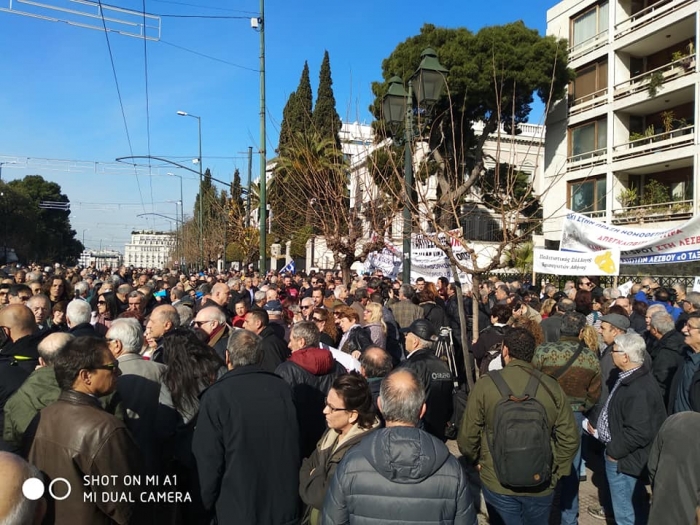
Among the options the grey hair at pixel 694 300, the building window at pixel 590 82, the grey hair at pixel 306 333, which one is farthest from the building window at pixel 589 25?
the grey hair at pixel 306 333

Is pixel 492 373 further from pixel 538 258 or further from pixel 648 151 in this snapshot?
pixel 648 151

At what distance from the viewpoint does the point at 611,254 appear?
11289mm

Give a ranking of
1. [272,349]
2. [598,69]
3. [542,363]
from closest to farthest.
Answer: [542,363] < [272,349] < [598,69]

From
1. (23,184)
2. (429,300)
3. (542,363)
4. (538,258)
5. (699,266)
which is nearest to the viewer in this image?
(542,363)

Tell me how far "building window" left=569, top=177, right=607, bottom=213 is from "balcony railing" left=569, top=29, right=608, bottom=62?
5.53m

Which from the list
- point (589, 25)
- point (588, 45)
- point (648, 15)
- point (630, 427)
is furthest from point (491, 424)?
point (589, 25)

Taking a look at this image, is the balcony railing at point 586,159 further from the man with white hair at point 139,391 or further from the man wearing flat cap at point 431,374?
the man with white hair at point 139,391

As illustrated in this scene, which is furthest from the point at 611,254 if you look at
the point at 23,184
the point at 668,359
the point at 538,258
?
the point at 23,184

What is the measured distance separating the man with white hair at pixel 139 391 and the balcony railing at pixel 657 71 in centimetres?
2177

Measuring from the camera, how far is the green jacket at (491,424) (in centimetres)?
350

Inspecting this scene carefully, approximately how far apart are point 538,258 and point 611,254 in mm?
1758

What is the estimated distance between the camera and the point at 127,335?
3.92 metres

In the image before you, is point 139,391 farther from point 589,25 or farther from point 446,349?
point 589,25

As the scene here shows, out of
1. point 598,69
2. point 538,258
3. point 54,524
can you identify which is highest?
point 598,69
